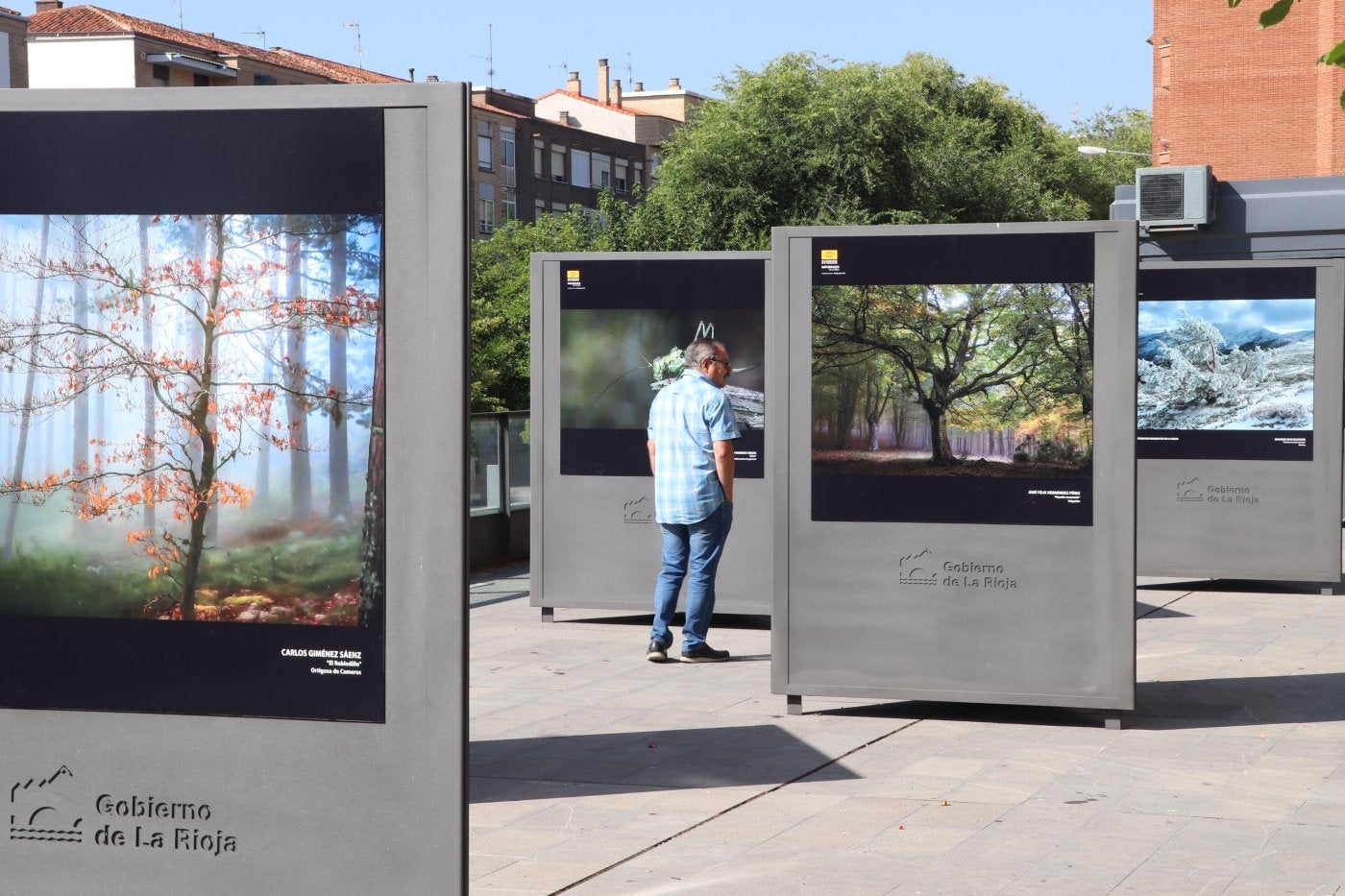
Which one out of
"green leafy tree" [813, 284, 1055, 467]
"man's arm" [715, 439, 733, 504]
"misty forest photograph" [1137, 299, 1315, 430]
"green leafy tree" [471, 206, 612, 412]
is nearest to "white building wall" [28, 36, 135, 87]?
"green leafy tree" [471, 206, 612, 412]

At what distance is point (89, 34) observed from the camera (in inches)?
2803

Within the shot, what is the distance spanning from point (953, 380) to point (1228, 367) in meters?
6.17

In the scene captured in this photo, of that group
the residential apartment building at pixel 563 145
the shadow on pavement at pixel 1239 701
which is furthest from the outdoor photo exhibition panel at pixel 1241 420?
the residential apartment building at pixel 563 145

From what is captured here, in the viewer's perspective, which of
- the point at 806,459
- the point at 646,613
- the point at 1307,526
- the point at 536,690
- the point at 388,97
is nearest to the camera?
the point at 388,97

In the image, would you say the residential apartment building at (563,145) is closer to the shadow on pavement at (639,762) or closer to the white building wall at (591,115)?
the white building wall at (591,115)

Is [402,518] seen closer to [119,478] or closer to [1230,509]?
[119,478]

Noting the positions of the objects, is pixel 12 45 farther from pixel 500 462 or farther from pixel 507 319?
pixel 500 462

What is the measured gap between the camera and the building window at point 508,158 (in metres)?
92.4

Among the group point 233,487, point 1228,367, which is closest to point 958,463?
point 233,487

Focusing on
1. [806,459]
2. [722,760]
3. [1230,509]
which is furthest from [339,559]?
[1230,509]

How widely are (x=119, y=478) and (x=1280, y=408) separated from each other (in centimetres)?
1114

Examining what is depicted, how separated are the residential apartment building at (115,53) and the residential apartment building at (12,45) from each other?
8.09 meters

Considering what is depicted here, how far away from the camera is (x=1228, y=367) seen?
43.0 ft

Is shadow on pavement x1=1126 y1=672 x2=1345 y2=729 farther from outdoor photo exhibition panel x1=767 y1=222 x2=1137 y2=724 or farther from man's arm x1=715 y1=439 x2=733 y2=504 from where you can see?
man's arm x1=715 y1=439 x2=733 y2=504
